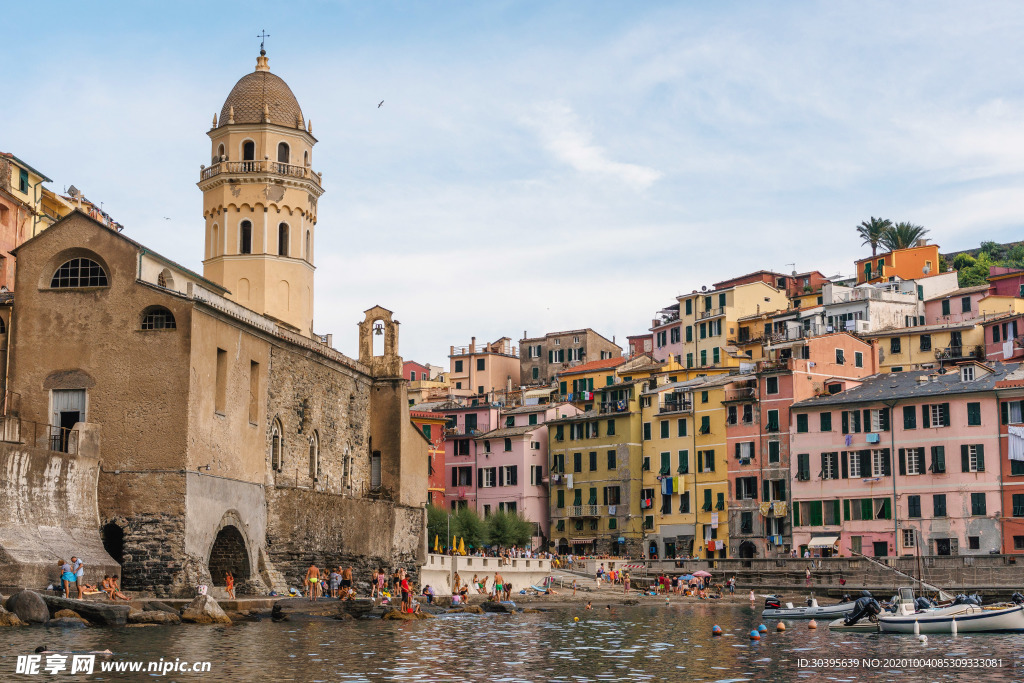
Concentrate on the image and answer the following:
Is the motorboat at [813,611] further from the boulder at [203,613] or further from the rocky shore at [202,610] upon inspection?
the boulder at [203,613]

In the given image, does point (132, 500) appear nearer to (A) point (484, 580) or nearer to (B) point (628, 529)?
(A) point (484, 580)

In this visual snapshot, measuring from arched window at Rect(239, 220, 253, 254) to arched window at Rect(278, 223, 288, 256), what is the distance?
1.23 metres

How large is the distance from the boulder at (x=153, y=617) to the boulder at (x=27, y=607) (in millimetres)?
2492

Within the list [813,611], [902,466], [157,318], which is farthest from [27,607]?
[902,466]

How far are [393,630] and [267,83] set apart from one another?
29.4 m

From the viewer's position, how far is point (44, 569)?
36219mm

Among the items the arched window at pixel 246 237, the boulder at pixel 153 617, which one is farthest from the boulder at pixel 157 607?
the arched window at pixel 246 237

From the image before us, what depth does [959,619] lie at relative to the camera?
1635 inches

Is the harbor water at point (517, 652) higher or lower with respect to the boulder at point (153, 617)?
lower

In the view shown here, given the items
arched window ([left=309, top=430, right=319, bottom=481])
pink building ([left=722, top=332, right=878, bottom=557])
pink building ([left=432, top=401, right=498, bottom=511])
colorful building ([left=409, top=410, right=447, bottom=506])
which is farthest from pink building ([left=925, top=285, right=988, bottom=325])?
arched window ([left=309, top=430, right=319, bottom=481])

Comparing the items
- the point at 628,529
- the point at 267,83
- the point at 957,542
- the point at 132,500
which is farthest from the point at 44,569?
the point at 628,529

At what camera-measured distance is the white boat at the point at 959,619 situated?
41438 mm

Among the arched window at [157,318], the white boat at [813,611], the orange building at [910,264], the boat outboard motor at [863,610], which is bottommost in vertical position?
the white boat at [813,611]

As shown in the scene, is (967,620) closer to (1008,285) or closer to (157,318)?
(157,318)
